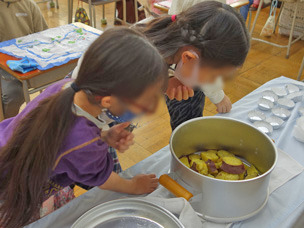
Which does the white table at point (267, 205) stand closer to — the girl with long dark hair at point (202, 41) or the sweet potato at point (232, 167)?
the sweet potato at point (232, 167)

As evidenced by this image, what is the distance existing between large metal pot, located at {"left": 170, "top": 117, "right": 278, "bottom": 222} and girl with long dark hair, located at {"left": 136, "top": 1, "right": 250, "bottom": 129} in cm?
13

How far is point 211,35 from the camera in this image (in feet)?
2.57

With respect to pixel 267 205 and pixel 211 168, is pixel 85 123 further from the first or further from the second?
pixel 267 205

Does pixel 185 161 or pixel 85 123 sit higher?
pixel 85 123

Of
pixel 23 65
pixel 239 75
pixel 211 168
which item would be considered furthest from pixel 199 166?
pixel 239 75

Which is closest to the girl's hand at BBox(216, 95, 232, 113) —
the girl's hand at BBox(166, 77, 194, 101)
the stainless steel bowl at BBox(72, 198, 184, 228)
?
the girl's hand at BBox(166, 77, 194, 101)

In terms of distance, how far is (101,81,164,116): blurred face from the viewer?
0.61 meters

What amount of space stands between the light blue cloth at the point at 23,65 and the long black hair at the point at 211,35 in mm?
774

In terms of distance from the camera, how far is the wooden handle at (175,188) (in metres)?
0.65

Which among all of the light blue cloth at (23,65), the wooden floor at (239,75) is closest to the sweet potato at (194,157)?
the wooden floor at (239,75)

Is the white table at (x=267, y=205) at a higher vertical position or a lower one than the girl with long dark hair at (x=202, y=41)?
lower

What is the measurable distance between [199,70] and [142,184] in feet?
1.09

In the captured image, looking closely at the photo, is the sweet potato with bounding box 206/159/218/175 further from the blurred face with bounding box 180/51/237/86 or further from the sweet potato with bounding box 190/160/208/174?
the blurred face with bounding box 180/51/237/86

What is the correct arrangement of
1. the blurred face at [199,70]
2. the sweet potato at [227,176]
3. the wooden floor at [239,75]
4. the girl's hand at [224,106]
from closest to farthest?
1. the sweet potato at [227,176]
2. the blurred face at [199,70]
3. the girl's hand at [224,106]
4. the wooden floor at [239,75]
